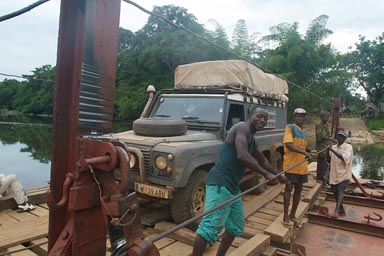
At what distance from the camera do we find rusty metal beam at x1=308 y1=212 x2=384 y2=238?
16.5ft

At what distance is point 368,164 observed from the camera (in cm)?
1784

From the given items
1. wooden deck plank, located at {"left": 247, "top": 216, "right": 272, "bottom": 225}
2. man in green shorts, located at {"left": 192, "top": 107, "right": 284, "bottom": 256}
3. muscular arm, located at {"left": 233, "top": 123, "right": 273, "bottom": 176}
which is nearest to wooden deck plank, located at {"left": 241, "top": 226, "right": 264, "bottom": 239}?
wooden deck plank, located at {"left": 247, "top": 216, "right": 272, "bottom": 225}

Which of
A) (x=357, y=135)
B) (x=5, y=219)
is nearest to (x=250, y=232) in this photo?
(x=5, y=219)

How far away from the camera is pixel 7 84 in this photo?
187 ft

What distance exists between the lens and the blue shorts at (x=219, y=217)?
2777 millimetres

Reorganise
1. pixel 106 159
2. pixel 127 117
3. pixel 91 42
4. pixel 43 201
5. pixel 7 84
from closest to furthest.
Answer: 1. pixel 106 159
2. pixel 91 42
3. pixel 43 201
4. pixel 127 117
5. pixel 7 84

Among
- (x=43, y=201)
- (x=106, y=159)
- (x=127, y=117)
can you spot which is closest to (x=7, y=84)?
(x=127, y=117)

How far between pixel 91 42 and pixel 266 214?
432 centimetres

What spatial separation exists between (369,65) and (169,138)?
43.9 m

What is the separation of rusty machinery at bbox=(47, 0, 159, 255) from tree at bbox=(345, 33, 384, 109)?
145ft

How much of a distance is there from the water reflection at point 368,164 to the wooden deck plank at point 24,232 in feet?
48.7

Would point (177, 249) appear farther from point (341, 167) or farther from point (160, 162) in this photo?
point (341, 167)

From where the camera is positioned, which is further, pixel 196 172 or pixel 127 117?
pixel 127 117

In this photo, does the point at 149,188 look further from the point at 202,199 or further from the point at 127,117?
the point at 127,117
